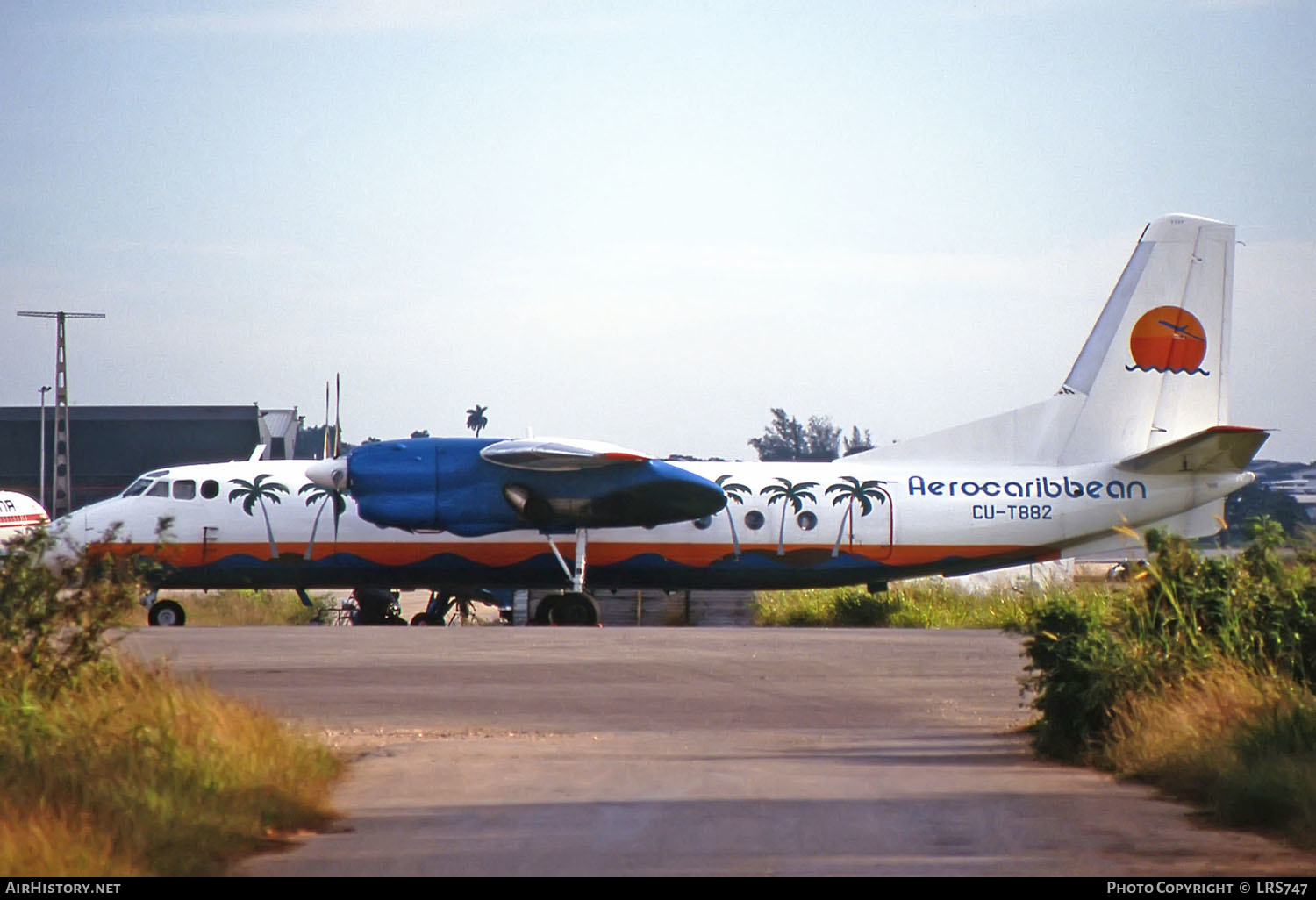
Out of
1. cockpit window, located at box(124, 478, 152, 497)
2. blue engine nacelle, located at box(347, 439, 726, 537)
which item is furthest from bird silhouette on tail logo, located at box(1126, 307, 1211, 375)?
cockpit window, located at box(124, 478, 152, 497)

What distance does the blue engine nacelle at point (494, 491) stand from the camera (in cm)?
2467

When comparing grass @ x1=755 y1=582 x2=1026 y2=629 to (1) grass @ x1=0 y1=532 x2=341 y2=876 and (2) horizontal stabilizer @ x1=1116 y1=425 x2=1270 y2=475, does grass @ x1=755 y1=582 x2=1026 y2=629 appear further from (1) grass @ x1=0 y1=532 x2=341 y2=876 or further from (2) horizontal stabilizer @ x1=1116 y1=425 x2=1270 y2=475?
(1) grass @ x1=0 y1=532 x2=341 y2=876

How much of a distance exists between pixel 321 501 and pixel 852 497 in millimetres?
9044

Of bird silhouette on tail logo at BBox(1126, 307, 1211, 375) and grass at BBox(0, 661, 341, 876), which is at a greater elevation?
bird silhouette on tail logo at BBox(1126, 307, 1211, 375)

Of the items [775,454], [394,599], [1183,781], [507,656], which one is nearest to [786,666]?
[507,656]

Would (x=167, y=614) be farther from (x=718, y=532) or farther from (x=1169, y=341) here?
(x=1169, y=341)

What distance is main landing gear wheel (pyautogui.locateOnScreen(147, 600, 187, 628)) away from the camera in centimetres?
2522

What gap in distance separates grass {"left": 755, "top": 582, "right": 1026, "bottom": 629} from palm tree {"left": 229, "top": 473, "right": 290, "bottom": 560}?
31.6ft

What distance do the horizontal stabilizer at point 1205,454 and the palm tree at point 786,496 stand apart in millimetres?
5298

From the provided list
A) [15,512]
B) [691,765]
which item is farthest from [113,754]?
[15,512]

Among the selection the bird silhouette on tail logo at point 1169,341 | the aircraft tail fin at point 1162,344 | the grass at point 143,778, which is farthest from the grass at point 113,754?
the bird silhouette on tail logo at point 1169,341

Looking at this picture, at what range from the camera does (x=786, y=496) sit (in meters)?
25.9

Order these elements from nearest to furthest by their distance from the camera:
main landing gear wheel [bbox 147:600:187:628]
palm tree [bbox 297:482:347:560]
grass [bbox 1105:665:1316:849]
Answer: grass [bbox 1105:665:1316:849], main landing gear wheel [bbox 147:600:187:628], palm tree [bbox 297:482:347:560]

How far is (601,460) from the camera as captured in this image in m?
24.6
